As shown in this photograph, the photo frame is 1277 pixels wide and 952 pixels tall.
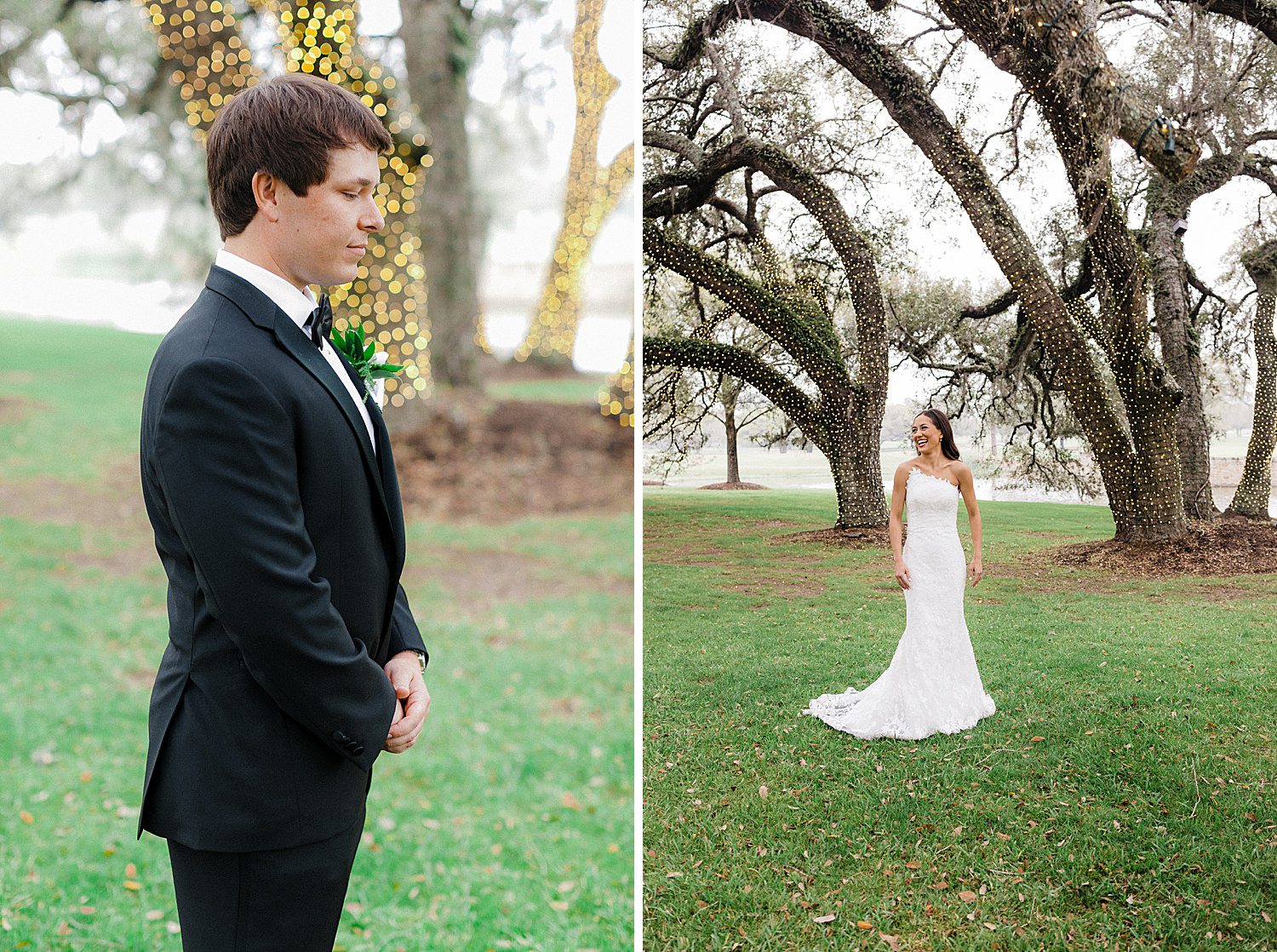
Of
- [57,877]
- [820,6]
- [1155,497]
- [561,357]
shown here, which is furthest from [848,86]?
[561,357]

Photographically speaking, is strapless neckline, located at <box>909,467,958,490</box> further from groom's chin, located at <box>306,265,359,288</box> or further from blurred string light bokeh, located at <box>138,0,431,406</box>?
blurred string light bokeh, located at <box>138,0,431,406</box>

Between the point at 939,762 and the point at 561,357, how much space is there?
8245mm

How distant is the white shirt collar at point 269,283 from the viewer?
1328 mm

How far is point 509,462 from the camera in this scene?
7.50 metres

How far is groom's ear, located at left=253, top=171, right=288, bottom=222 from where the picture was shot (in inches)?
51.0

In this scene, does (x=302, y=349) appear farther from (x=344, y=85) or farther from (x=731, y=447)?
(x=344, y=85)

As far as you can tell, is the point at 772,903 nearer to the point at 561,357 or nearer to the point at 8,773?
the point at 8,773

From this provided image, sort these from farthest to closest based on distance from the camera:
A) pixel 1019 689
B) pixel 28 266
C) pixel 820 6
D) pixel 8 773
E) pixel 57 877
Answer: pixel 28 266, pixel 8 773, pixel 57 877, pixel 820 6, pixel 1019 689

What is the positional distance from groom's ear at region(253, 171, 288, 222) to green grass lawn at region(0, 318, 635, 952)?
198 cm

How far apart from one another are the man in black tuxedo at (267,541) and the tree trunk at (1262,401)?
6.22ft

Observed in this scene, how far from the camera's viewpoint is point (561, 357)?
33.6ft

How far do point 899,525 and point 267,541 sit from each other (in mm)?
1677

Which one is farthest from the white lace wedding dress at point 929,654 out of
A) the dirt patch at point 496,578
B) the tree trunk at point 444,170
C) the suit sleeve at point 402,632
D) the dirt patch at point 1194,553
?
the tree trunk at point 444,170

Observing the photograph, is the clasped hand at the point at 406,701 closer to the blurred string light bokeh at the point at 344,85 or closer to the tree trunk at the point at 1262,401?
the tree trunk at the point at 1262,401
